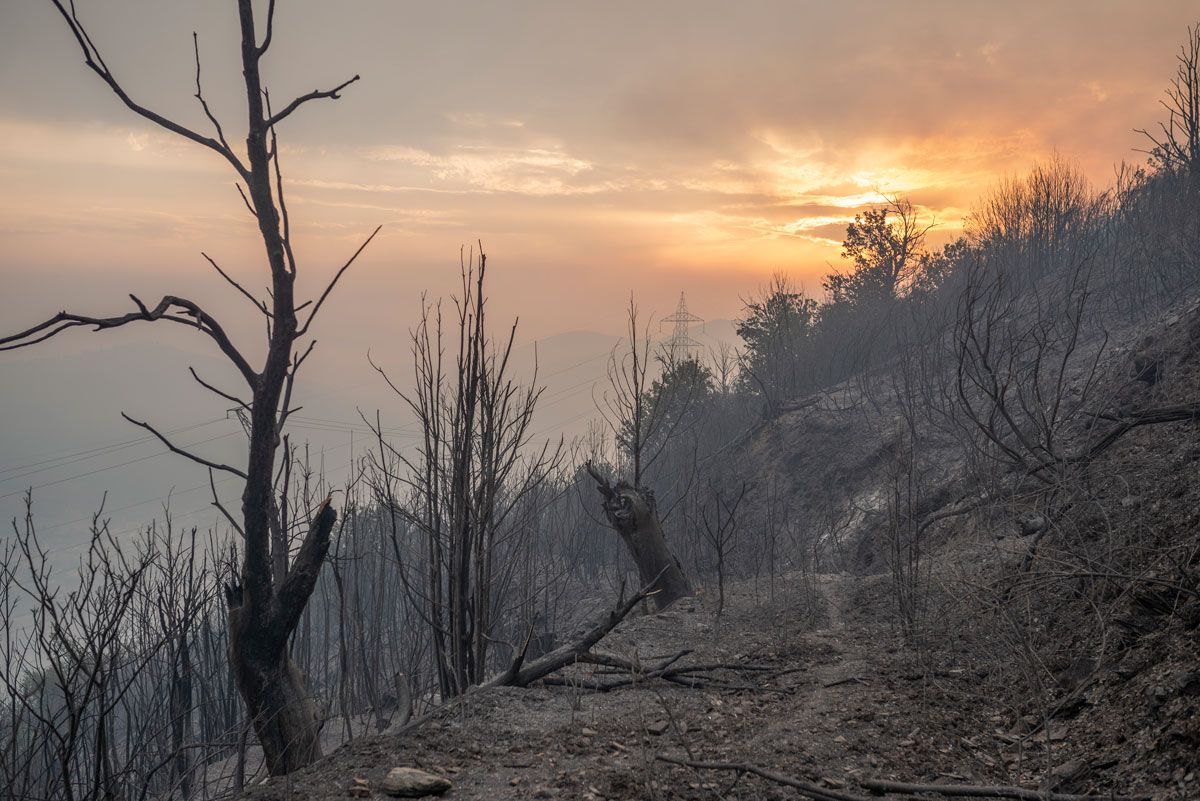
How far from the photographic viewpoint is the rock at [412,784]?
117 inches

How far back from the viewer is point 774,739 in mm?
3572

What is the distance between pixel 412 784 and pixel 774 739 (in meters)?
1.64

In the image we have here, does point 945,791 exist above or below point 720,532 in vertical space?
below

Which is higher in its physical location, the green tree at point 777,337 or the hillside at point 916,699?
the green tree at point 777,337

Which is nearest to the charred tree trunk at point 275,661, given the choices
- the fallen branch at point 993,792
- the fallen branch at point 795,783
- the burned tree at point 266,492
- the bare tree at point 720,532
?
the burned tree at point 266,492

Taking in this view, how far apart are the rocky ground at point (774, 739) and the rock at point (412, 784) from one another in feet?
0.17

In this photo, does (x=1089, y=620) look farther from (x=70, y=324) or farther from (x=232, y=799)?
(x=70, y=324)

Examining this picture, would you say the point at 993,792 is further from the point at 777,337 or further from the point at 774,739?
the point at 777,337

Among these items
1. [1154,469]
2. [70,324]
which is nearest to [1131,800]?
[70,324]

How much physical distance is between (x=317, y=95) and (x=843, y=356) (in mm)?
22199

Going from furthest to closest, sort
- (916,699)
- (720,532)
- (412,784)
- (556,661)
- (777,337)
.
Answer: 1. (777,337)
2. (720,532)
3. (556,661)
4. (916,699)
5. (412,784)

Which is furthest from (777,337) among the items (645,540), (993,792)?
(993,792)

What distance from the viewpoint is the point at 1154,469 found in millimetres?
6098

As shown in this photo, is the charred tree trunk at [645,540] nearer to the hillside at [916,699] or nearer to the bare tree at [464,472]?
the hillside at [916,699]
